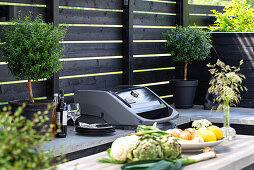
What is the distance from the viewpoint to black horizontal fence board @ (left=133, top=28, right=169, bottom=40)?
17.4 feet

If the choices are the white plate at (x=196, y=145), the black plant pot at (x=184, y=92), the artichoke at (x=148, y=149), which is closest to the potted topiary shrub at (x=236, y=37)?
the black plant pot at (x=184, y=92)

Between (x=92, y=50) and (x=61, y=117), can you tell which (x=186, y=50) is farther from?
(x=61, y=117)

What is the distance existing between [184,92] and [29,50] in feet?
7.59

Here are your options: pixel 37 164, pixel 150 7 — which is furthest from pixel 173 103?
pixel 37 164

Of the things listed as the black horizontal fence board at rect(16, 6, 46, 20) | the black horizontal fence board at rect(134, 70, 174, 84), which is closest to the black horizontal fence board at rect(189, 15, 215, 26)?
the black horizontal fence board at rect(134, 70, 174, 84)

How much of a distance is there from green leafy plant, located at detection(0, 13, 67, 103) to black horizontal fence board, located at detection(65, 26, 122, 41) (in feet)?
3.05

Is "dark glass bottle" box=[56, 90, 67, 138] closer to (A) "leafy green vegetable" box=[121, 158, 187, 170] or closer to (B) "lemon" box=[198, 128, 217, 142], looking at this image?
(B) "lemon" box=[198, 128, 217, 142]

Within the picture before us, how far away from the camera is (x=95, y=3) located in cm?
476

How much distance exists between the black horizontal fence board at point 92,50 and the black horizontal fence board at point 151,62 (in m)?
0.29

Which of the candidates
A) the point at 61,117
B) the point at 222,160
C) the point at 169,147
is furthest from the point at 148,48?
the point at 169,147

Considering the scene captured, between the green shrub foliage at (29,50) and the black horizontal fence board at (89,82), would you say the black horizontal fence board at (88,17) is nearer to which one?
the black horizontal fence board at (89,82)

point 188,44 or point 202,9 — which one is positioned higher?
point 202,9

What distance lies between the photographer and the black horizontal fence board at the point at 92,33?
14.8ft

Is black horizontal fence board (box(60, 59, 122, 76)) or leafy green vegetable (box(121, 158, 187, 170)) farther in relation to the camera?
black horizontal fence board (box(60, 59, 122, 76))
